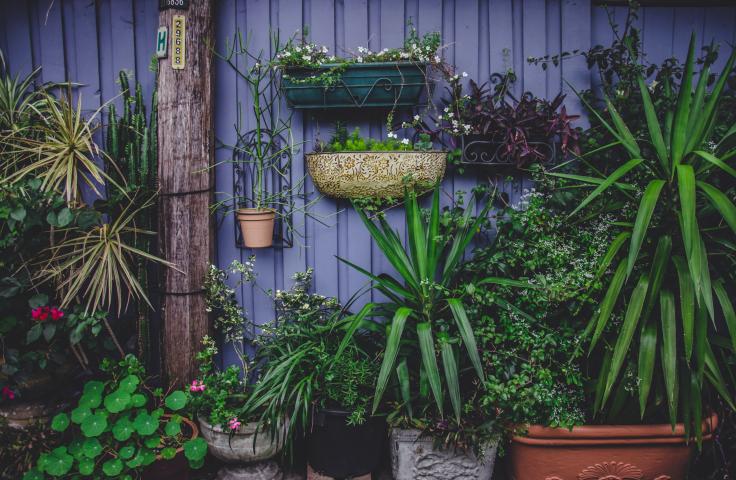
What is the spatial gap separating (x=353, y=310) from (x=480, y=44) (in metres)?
1.54

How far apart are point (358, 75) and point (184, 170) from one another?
938 millimetres

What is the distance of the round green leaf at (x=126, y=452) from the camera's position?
1989 millimetres

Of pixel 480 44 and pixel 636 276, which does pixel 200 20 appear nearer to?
pixel 480 44

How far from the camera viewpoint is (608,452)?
203 centimetres

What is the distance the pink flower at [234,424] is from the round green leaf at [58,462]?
0.61 meters

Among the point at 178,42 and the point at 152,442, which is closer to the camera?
the point at 152,442

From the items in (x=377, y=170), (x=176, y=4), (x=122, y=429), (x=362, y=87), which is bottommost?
(x=122, y=429)

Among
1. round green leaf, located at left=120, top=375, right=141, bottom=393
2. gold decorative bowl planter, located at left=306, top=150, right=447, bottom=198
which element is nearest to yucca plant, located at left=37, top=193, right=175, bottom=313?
round green leaf, located at left=120, top=375, right=141, bottom=393

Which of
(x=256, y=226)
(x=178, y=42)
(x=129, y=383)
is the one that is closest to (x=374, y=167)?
(x=256, y=226)

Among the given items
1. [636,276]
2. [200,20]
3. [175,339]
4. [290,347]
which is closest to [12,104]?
[200,20]

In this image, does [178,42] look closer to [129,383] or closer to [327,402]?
[129,383]

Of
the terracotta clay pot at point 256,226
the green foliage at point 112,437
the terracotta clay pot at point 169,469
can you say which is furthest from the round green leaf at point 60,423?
the terracotta clay pot at point 256,226

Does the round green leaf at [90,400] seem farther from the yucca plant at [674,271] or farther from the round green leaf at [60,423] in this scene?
the yucca plant at [674,271]

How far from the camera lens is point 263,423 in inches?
83.4
